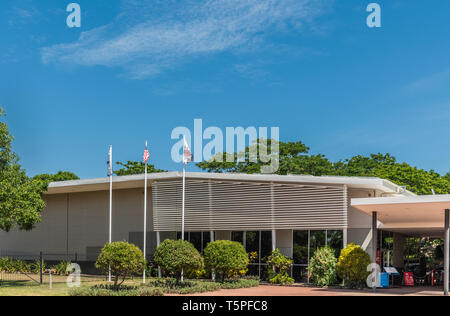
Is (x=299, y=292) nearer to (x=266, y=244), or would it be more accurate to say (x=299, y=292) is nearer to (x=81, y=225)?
(x=266, y=244)

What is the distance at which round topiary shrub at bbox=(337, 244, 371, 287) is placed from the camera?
23281 mm

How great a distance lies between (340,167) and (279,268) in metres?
30.0

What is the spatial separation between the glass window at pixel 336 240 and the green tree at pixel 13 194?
1275cm

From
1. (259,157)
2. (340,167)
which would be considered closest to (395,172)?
(340,167)

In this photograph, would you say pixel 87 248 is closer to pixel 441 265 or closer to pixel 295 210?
pixel 295 210

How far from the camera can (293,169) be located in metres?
51.4

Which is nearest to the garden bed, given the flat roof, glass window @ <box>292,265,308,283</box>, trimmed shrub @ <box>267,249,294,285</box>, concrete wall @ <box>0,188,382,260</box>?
trimmed shrub @ <box>267,249,294,285</box>

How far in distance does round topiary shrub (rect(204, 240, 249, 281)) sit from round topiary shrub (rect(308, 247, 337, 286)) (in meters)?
3.28

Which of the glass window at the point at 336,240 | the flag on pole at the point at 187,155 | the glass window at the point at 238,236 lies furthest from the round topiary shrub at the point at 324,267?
the flag on pole at the point at 187,155

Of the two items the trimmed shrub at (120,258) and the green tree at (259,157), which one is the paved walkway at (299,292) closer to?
the trimmed shrub at (120,258)

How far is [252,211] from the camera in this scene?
2644cm

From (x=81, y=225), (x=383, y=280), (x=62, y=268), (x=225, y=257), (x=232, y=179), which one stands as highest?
(x=232, y=179)

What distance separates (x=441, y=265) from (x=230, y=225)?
1335 cm
